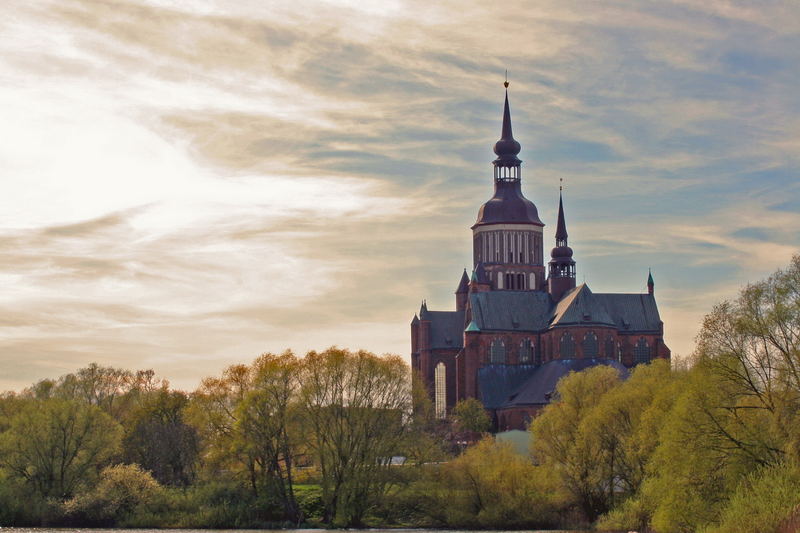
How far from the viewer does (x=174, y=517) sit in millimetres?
79188

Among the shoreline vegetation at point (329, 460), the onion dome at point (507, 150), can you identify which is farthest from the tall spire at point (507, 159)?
the shoreline vegetation at point (329, 460)

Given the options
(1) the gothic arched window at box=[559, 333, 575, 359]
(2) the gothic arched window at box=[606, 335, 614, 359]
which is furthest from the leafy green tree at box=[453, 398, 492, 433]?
(2) the gothic arched window at box=[606, 335, 614, 359]

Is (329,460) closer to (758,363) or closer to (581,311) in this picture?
(758,363)

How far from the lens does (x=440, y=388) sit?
136500 mm

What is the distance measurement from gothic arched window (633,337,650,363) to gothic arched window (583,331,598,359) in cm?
957

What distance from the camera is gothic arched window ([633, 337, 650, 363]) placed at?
134 meters

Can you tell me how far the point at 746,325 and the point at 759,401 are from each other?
10.7 feet

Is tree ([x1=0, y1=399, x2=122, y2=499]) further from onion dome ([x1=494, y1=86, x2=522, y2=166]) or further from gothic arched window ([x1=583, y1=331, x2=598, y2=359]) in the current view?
onion dome ([x1=494, y1=86, x2=522, y2=166])

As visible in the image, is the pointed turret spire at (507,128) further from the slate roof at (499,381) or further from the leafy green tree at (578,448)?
the leafy green tree at (578,448)

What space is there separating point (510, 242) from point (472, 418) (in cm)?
3116

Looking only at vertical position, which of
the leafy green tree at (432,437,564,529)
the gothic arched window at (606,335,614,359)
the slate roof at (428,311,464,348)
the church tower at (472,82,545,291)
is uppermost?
the church tower at (472,82,545,291)

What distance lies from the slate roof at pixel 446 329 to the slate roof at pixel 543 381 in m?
10.6

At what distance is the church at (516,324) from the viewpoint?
12669cm

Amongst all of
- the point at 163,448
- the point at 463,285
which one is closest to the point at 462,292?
the point at 463,285
